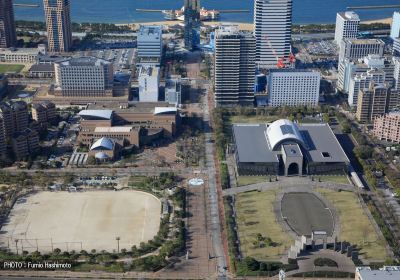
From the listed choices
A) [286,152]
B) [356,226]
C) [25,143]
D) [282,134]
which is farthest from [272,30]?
[356,226]

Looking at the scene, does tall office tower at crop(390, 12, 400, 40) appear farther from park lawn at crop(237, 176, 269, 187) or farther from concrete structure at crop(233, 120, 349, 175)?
park lawn at crop(237, 176, 269, 187)

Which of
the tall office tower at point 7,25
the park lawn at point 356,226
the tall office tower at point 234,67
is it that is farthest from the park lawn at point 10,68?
the park lawn at point 356,226

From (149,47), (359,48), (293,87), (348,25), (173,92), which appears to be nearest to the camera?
(173,92)

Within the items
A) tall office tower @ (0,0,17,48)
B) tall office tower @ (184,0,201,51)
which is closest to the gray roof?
tall office tower @ (184,0,201,51)

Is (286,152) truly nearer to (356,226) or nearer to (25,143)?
(356,226)

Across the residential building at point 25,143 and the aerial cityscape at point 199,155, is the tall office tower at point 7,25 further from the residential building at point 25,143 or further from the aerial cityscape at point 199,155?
the residential building at point 25,143
